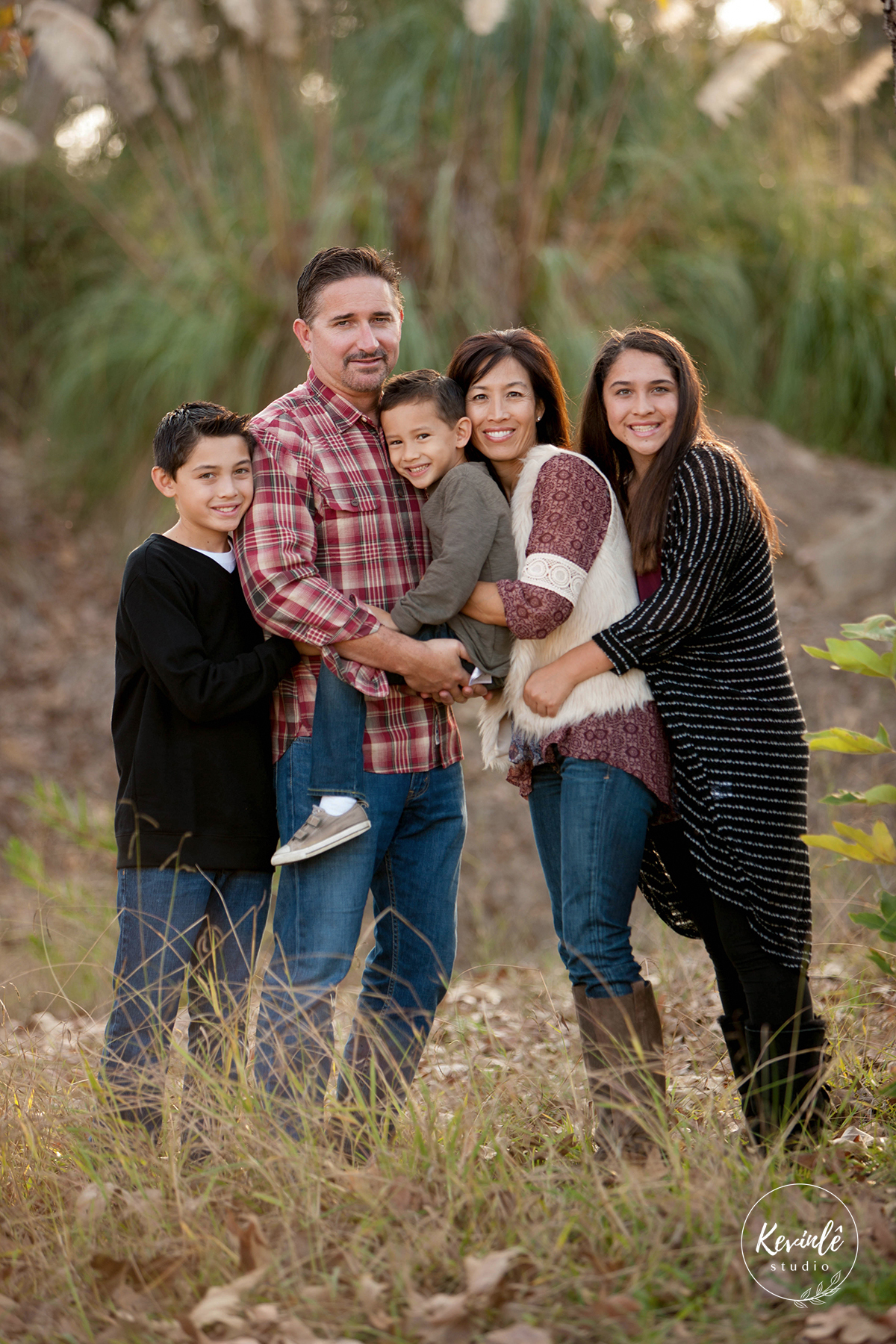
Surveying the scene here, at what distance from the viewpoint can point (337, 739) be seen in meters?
2.91

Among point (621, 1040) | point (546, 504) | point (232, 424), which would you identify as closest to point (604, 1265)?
point (621, 1040)

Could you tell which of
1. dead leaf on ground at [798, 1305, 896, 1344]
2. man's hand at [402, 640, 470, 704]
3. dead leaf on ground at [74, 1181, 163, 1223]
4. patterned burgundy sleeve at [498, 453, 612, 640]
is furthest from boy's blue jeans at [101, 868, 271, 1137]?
dead leaf on ground at [798, 1305, 896, 1344]

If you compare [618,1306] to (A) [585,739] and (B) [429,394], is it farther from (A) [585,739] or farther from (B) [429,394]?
(B) [429,394]

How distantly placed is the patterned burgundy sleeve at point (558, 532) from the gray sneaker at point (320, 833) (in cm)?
61

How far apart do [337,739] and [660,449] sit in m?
1.08

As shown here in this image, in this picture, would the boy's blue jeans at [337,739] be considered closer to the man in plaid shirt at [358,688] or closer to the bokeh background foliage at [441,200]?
the man in plaid shirt at [358,688]

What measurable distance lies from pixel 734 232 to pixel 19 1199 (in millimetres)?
8271

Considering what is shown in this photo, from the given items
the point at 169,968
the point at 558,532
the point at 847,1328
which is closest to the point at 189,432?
the point at 558,532

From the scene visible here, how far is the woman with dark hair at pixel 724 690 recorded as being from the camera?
2.72 meters

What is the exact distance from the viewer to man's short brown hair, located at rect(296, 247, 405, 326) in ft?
10.1

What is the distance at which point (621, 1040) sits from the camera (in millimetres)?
2691

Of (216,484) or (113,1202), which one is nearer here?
(113,1202)

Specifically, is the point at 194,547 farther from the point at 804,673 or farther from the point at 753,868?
the point at 804,673

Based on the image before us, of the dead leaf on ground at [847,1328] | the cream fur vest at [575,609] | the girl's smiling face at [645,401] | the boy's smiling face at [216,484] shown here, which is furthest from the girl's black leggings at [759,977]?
the boy's smiling face at [216,484]
